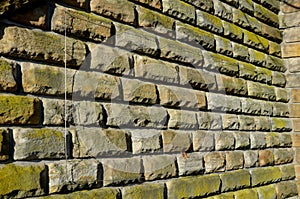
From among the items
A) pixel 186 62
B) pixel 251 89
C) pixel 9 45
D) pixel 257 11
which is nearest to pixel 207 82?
pixel 186 62

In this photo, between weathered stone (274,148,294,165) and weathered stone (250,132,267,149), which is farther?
weathered stone (274,148,294,165)

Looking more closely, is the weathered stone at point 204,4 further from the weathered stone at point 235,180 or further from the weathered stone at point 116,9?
the weathered stone at point 235,180

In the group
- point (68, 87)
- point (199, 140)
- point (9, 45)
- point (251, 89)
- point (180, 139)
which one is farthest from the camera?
point (251, 89)

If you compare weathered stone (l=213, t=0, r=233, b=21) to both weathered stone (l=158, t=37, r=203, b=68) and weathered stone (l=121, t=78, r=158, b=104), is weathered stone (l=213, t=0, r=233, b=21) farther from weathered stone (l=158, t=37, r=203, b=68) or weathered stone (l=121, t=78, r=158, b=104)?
weathered stone (l=121, t=78, r=158, b=104)

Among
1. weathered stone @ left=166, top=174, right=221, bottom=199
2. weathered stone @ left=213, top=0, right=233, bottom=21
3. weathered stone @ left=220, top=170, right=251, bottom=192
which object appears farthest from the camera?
weathered stone @ left=213, top=0, right=233, bottom=21

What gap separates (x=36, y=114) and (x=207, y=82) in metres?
1.23

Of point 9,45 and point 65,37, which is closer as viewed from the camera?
point 9,45

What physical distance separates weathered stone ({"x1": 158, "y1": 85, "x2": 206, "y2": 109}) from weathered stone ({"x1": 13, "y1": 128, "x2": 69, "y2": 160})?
26.6 inches

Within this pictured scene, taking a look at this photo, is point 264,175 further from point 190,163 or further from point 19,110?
point 19,110

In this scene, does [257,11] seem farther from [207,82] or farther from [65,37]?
[65,37]

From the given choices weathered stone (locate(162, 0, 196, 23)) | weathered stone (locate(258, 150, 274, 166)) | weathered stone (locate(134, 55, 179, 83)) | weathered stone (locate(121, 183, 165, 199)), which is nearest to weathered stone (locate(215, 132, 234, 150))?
weathered stone (locate(258, 150, 274, 166))

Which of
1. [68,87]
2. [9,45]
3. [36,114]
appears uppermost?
[9,45]

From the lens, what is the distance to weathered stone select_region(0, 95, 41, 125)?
1.31m

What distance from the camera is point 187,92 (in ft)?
7.11
